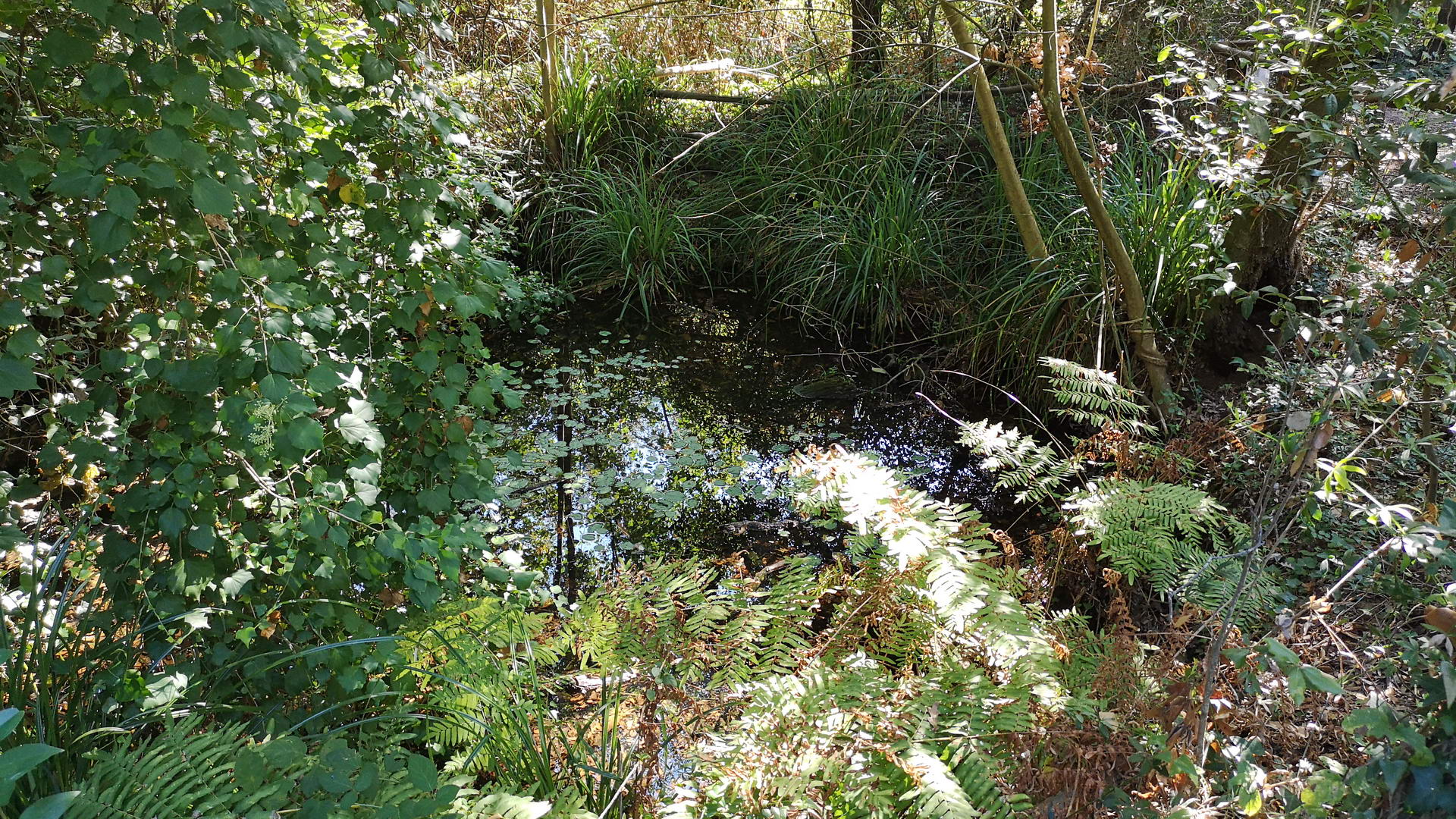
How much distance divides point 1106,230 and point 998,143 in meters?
0.74

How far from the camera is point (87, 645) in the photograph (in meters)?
2.15

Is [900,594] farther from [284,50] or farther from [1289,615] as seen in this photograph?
[284,50]

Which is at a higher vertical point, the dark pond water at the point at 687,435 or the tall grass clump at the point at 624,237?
the tall grass clump at the point at 624,237

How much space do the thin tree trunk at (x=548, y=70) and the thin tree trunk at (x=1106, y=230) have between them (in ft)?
13.2

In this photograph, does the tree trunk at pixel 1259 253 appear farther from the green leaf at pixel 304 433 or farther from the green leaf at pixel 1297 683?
the green leaf at pixel 304 433

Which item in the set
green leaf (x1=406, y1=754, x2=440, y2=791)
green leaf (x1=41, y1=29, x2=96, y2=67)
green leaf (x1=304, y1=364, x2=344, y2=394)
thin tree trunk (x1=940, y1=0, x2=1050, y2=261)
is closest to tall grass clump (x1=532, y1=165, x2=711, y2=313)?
thin tree trunk (x1=940, y1=0, x2=1050, y2=261)

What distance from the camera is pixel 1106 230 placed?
3.96 metres

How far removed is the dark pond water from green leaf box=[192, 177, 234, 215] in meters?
1.28

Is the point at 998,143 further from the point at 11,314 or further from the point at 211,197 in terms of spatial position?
the point at 11,314

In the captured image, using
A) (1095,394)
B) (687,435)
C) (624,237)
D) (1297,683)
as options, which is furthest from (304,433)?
(624,237)

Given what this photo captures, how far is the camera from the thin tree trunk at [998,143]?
3.93 m

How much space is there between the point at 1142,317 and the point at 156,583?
3887mm

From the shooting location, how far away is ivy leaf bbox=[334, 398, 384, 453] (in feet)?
6.08

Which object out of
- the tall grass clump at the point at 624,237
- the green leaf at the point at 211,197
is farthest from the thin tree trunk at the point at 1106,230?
the green leaf at the point at 211,197
